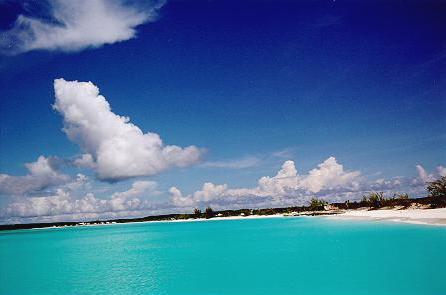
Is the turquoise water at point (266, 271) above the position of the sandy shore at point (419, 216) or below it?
below

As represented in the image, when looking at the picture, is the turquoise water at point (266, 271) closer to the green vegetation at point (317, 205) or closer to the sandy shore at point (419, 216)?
the sandy shore at point (419, 216)

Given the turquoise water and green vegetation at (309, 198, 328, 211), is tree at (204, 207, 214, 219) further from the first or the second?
the turquoise water

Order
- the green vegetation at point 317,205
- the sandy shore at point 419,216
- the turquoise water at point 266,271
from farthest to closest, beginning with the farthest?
the green vegetation at point 317,205 → the sandy shore at point 419,216 → the turquoise water at point 266,271

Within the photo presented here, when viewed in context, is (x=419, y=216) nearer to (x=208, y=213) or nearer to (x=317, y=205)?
(x=317, y=205)

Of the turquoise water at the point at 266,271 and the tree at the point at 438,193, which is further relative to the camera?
the tree at the point at 438,193

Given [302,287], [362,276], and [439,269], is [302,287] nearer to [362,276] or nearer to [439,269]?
[362,276]

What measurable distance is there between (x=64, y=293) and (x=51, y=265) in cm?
1506

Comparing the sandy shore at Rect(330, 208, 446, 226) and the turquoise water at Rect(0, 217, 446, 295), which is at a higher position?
the sandy shore at Rect(330, 208, 446, 226)

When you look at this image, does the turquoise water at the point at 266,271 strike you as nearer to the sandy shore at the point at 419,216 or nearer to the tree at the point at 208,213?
the sandy shore at the point at 419,216

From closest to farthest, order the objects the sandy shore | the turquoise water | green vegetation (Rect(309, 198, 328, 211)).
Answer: the turquoise water < the sandy shore < green vegetation (Rect(309, 198, 328, 211))

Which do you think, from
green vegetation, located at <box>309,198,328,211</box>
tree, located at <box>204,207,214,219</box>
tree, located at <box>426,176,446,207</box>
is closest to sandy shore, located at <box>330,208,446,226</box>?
tree, located at <box>426,176,446,207</box>

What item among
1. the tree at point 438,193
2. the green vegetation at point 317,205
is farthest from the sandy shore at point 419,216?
the green vegetation at point 317,205

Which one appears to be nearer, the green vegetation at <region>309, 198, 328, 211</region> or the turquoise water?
the turquoise water

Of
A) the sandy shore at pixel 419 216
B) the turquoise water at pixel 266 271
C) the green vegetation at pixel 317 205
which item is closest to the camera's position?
the turquoise water at pixel 266 271
